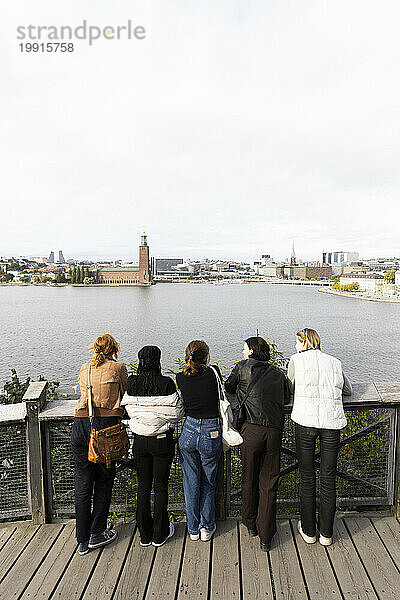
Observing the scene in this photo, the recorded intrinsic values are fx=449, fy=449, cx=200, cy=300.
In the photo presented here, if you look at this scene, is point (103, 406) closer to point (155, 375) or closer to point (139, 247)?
→ point (155, 375)

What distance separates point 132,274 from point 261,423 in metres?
124

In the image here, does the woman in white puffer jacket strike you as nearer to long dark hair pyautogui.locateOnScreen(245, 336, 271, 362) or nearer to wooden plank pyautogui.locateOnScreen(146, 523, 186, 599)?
long dark hair pyautogui.locateOnScreen(245, 336, 271, 362)

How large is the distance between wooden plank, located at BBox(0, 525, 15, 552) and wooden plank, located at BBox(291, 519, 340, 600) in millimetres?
1907

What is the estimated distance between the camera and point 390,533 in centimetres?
303

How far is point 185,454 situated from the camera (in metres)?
2.87

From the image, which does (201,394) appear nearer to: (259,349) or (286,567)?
(259,349)

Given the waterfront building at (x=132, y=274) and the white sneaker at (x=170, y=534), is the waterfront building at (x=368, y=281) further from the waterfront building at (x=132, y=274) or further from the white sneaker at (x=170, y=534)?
the white sneaker at (x=170, y=534)

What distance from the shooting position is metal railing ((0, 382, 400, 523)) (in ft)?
10.0

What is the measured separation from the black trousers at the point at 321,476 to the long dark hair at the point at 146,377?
97 centimetres

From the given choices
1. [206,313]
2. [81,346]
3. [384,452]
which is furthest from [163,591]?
[206,313]

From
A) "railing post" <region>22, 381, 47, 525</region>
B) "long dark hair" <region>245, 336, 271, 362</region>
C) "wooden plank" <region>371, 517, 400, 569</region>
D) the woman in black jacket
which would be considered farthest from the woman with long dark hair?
"wooden plank" <region>371, 517, 400, 569</region>

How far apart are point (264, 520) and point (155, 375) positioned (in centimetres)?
117

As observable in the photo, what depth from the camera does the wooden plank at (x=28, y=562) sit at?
8.29ft

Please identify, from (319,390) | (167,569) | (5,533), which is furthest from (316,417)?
(5,533)
